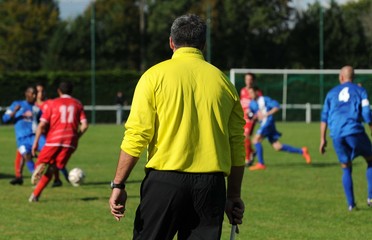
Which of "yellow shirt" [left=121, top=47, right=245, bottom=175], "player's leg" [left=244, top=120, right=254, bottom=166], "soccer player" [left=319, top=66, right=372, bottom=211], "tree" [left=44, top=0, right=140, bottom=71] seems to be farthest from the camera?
"tree" [left=44, top=0, right=140, bottom=71]

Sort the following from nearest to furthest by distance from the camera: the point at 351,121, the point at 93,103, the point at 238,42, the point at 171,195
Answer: the point at 171,195 → the point at 351,121 → the point at 93,103 → the point at 238,42

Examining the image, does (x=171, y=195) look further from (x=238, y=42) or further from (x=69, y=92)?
(x=238, y=42)

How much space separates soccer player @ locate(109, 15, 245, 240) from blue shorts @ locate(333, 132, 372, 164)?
6.44 meters

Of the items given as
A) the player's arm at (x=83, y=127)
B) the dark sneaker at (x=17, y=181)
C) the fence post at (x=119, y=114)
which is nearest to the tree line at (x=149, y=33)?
the fence post at (x=119, y=114)

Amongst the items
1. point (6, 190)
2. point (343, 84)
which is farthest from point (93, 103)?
point (343, 84)

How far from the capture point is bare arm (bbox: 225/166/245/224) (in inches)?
201

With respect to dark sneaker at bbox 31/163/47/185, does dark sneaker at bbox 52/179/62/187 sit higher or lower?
lower

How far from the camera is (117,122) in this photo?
1599 inches

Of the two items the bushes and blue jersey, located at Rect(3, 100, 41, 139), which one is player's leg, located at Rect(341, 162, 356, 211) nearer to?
blue jersey, located at Rect(3, 100, 41, 139)

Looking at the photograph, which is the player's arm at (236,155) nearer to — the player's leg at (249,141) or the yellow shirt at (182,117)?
the yellow shirt at (182,117)

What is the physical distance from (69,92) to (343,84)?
4046mm

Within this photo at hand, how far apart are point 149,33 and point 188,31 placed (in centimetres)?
5459

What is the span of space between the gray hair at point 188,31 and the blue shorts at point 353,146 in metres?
6.48

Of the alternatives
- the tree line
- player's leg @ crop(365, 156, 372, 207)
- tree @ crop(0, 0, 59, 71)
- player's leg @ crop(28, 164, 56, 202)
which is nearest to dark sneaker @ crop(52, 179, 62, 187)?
player's leg @ crop(28, 164, 56, 202)
